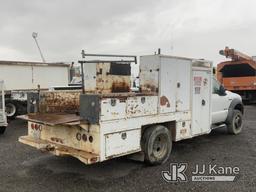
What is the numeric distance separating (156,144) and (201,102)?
5.64 feet

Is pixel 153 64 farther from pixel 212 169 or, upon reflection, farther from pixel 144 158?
pixel 212 169

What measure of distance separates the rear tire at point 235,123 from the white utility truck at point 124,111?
169 centimetres

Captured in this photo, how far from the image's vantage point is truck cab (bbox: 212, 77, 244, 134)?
26.3 ft

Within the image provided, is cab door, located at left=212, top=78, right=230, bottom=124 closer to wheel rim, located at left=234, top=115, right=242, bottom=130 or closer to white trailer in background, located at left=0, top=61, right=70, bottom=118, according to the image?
wheel rim, located at left=234, top=115, right=242, bottom=130

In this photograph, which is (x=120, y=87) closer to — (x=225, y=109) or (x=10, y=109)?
(x=225, y=109)

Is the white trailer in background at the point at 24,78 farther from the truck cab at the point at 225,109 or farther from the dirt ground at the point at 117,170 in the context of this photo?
the truck cab at the point at 225,109

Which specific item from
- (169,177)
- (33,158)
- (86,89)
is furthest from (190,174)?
(33,158)

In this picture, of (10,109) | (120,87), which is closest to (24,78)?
(10,109)

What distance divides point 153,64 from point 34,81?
9.51 m

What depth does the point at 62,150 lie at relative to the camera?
5293 millimetres

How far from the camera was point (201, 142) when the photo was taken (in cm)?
806

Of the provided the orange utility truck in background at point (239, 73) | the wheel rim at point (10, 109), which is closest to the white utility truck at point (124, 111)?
the wheel rim at point (10, 109)

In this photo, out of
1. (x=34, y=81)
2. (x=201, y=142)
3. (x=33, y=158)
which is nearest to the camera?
(x=33, y=158)

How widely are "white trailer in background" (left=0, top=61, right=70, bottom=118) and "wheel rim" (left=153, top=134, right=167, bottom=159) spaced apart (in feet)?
25.2
